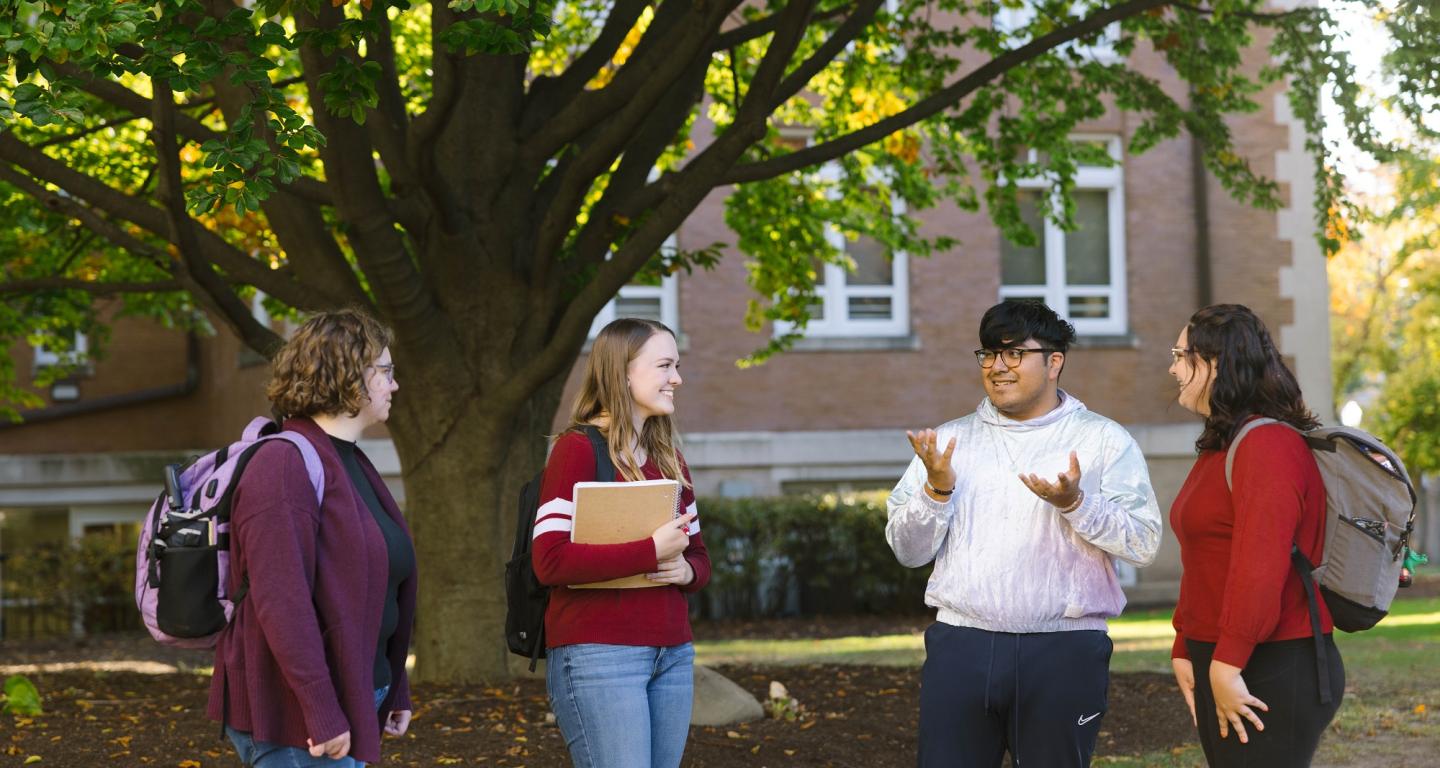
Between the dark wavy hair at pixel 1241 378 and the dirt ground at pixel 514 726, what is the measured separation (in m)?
3.41

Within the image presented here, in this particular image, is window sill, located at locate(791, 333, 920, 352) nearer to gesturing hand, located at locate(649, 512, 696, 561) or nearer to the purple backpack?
gesturing hand, located at locate(649, 512, 696, 561)

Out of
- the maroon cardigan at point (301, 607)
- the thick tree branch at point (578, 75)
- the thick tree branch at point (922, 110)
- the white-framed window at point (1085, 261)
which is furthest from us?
the white-framed window at point (1085, 261)

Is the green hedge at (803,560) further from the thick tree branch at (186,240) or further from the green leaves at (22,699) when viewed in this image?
the green leaves at (22,699)

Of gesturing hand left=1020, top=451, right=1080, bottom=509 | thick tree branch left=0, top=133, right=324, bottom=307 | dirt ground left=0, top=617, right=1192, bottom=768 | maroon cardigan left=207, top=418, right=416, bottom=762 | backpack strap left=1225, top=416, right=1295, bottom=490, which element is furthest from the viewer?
thick tree branch left=0, top=133, right=324, bottom=307

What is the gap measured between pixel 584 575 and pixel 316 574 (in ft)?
2.54

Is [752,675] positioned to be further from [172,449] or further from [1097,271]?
[172,449]

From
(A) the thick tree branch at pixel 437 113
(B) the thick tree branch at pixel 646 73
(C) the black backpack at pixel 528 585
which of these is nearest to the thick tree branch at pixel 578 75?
(B) the thick tree branch at pixel 646 73

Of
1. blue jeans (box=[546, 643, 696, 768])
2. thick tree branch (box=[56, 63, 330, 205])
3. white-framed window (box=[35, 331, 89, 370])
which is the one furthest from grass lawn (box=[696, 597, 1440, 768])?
white-framed window (box=[35, 331, 89, 370])

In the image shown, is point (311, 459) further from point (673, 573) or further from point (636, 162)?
point (636, 162)

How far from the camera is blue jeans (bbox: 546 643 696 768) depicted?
4188 mm

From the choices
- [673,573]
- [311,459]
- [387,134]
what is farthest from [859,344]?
[311,459]

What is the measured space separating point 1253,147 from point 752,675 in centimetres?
1262

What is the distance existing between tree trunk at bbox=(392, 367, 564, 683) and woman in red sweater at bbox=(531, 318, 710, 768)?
14.2 feet

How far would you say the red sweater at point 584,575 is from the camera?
4172 mm
